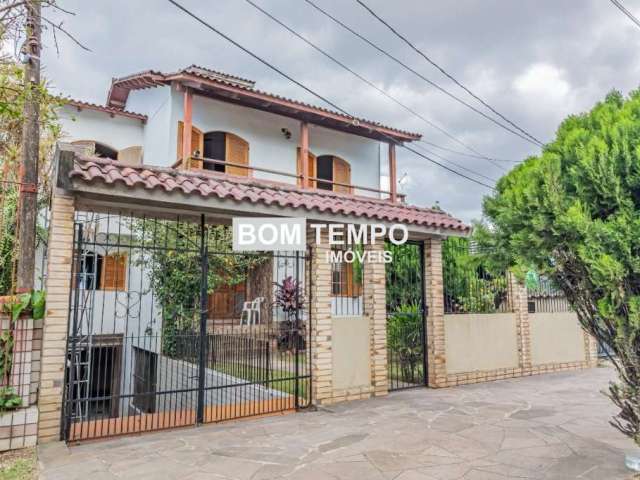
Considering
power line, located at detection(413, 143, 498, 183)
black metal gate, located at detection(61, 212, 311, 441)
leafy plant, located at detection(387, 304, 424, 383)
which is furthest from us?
power line, located at detection(413, 143, 498, 183)

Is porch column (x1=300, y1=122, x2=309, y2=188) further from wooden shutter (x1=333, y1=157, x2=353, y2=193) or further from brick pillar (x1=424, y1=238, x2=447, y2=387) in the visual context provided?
brick pillar (x1=424, y1=238, x2=447, y2=387)

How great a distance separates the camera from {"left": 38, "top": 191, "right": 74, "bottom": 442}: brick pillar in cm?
499

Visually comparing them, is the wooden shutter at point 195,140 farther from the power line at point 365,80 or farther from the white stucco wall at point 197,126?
the power line at point 365,80

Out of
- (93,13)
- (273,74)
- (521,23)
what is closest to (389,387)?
(273,74)

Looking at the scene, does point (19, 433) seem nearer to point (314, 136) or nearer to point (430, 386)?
point (430, 386)

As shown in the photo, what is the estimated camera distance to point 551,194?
389 cm

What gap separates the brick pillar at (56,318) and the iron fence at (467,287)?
272 inches

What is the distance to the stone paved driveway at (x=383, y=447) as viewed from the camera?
413cm

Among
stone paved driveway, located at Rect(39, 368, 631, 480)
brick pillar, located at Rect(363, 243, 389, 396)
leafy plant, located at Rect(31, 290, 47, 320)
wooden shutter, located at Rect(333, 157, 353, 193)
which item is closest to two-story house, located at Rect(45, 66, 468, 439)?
brick pillar, located at Rect(363, 243, 389, 396)

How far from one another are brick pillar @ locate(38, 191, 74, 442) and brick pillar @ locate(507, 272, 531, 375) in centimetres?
842

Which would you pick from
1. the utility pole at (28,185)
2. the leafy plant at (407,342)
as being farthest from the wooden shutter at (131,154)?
the leafy plant at (407,342)

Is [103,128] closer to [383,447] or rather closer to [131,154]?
[131,154]

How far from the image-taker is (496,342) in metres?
9.27

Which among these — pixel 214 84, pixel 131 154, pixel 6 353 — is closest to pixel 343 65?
pixel 214 84
